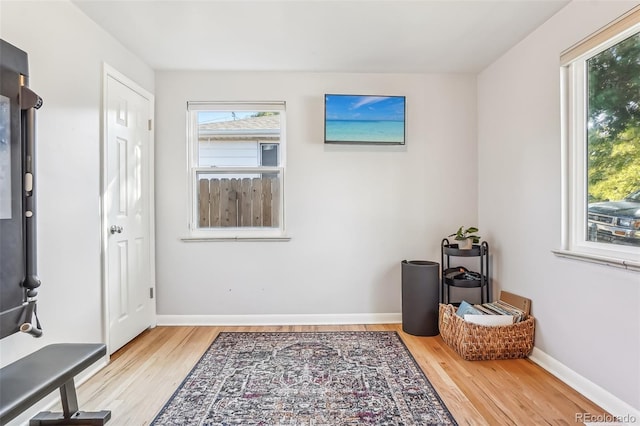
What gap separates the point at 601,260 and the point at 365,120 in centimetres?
209

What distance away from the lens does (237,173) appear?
329 centimetres

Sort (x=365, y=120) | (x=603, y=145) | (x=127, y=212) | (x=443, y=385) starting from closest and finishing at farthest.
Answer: (x=603, y=145) → (x=443, y=385) → (x=127, y=212) → (x=365, y=120)

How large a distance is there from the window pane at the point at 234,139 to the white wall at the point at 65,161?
99 cm

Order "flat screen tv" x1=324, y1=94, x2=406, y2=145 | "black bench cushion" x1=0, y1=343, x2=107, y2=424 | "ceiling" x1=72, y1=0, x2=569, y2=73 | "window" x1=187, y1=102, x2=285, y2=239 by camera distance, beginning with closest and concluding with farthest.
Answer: "black bench cushion" x1=0, y1=343, x2=107, y2=424 → "ceiling" x1=72, y1=0, x2=569, y2=73 → "flat screen tv" x1=324, y1=94, x2=406, y2=145 → "window" x1=187, y1=102, x2=285, y2=239

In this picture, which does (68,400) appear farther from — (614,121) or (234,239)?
(614,121)

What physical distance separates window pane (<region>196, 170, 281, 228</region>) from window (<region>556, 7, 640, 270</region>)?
2353 millimetres

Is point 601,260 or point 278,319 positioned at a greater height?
point 601,260

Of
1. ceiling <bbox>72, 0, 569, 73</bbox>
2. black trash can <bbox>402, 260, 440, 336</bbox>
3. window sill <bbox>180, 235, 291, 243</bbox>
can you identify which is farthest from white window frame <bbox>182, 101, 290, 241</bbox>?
black trash can <bbox>402, 260, 440, 336</bbox>

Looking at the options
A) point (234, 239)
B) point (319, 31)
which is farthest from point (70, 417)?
point (319, 31)

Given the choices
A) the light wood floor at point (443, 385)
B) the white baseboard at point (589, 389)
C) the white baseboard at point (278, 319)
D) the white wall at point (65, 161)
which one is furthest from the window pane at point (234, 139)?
the white baseboard at point (589, 389)

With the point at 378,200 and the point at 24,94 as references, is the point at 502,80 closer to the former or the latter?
the point at 378,200

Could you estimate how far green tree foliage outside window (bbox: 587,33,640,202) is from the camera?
1.82 meters

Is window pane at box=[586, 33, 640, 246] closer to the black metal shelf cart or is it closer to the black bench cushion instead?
the black metal shelf cart

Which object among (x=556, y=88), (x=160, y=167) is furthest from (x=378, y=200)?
(x=160, y=167)
